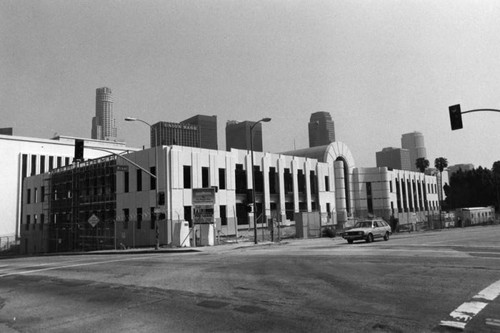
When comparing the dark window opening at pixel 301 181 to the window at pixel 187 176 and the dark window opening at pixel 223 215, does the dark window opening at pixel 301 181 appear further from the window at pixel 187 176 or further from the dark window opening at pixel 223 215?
the window at pixel 187 176

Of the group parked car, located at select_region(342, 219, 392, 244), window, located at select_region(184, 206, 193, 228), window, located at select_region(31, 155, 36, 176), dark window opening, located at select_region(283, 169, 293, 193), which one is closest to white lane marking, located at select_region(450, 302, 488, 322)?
parked car, located at select_region(342, 219, 392, 244)

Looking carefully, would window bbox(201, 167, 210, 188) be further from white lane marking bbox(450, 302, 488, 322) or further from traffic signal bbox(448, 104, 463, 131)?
white lane marking bbox(450, 302, 488, 322)

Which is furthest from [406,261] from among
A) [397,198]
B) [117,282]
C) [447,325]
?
[397,198]

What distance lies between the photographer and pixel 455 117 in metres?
23.3

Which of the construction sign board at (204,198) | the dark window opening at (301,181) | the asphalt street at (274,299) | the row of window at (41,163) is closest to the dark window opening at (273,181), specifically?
the dark window opening at (301,181)

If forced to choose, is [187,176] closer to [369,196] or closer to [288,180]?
[288,180]

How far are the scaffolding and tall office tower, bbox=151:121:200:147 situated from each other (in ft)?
19.8

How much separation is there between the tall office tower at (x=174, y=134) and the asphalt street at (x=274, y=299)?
107ft

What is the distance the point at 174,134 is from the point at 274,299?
46.6m

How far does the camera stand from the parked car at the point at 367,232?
29281 millimetres

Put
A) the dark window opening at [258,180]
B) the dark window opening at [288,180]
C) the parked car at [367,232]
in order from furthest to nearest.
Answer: the dark window opening at [288,180] < the dark window opening at [258,180] < the parked car at [367,232]

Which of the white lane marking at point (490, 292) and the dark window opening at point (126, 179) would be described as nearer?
the white lane marking at point (490, 292)

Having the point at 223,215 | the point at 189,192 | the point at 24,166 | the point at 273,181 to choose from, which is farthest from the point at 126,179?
the point at 24,166

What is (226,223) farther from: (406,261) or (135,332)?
(135,332)
